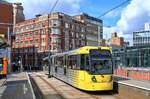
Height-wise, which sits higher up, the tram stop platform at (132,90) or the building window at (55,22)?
the building window at (55,22)

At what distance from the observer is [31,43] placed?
120 meters

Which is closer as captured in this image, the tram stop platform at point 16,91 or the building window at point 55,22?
the tram stop platform at point 16,91

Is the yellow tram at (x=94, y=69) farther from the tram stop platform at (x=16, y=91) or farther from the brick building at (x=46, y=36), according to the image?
the brick building at (x=46, y=36)

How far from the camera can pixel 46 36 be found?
112 meters

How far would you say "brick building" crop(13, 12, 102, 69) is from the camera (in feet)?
365

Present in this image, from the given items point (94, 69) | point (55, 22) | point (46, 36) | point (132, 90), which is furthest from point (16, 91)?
point (46, 36)

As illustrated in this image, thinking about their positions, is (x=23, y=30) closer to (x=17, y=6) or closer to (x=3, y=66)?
(x=17, y=6)

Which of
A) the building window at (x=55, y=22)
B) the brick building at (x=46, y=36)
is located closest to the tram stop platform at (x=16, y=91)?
the brick building at (x=46, y=36)

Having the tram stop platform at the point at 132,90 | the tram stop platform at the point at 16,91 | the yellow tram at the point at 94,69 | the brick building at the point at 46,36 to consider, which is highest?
the brick building at the point at 46,36

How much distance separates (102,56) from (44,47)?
89.9 m

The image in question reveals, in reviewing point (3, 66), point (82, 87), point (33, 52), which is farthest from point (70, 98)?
point (33, 52)

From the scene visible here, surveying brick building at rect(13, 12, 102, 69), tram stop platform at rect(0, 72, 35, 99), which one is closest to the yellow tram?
tram stop platform at rect(0, 72, 35, 99)

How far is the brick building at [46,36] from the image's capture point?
111188 millimetres

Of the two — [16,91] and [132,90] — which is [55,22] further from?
[132,90]
